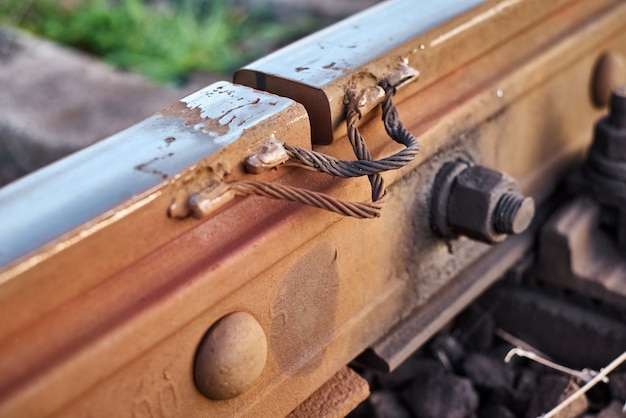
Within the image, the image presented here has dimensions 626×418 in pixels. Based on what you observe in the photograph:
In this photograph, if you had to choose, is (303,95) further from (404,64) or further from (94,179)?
(94,179)

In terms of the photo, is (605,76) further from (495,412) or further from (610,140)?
(495,412)

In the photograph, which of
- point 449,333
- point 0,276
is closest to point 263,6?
point 449,333

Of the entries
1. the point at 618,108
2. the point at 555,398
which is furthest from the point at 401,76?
the point at 555,398

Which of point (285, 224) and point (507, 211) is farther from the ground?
point (285, 224)

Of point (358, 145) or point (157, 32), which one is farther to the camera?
point (157, 32)

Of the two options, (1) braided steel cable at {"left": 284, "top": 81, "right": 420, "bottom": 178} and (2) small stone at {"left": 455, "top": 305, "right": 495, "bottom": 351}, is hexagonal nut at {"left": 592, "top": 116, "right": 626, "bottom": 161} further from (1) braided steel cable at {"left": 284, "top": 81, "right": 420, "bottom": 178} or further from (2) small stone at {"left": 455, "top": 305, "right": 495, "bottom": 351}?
(1) braided steel cable at {"left": 284, "top": 81, "right": 420, "bottom": 178}

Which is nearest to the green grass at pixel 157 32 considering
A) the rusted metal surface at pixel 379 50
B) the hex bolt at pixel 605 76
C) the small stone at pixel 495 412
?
the hex bolt at pixel 605 76

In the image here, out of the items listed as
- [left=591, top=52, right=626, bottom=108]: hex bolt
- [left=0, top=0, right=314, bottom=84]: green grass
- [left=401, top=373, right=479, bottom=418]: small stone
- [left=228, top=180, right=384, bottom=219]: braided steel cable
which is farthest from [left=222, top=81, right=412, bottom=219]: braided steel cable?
[left=0, top=0, right=314, bottom=84]: green grass
